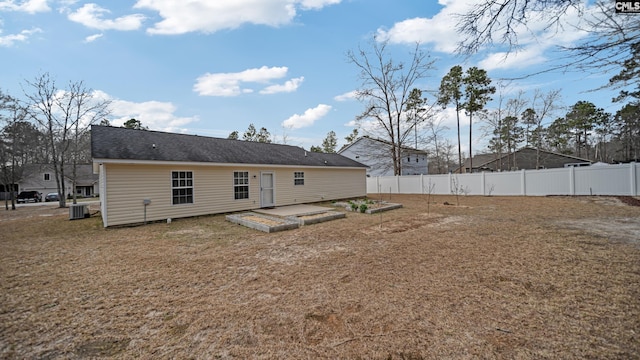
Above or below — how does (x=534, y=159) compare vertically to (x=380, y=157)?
below

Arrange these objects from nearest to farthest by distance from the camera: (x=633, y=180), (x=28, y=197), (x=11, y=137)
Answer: (x=633, y=180) → (x=11, y=137) → (x=28, y=197)

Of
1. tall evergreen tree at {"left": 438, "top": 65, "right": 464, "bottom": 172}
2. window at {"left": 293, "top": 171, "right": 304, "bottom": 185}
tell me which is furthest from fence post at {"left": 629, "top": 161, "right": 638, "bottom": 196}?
window at {"left": 293, "top": 171, "right": 304, "bottom": 185}

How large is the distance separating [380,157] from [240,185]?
16687 mm

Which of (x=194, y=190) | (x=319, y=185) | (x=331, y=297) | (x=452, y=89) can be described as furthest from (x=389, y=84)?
(x=331, y=297)

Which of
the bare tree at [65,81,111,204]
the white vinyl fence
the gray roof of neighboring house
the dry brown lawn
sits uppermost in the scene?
the bare tree at [65,81,111,204]

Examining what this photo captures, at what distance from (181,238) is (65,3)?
7907mm

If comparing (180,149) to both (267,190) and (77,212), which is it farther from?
(77,212)

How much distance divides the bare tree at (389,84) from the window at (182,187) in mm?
15658

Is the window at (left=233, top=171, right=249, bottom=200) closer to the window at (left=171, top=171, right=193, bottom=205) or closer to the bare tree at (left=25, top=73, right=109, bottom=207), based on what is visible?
the window at (left=171, top=171, right=193, bottom=205)

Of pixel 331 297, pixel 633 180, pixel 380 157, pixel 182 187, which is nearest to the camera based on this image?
pixel 331 297

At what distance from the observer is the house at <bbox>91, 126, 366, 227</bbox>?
27.0ft

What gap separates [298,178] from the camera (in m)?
13.3

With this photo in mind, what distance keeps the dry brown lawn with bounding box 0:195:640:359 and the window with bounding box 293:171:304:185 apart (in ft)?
22.9

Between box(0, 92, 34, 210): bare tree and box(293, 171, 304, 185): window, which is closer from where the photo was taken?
box(293, 171, 304, 185): window
